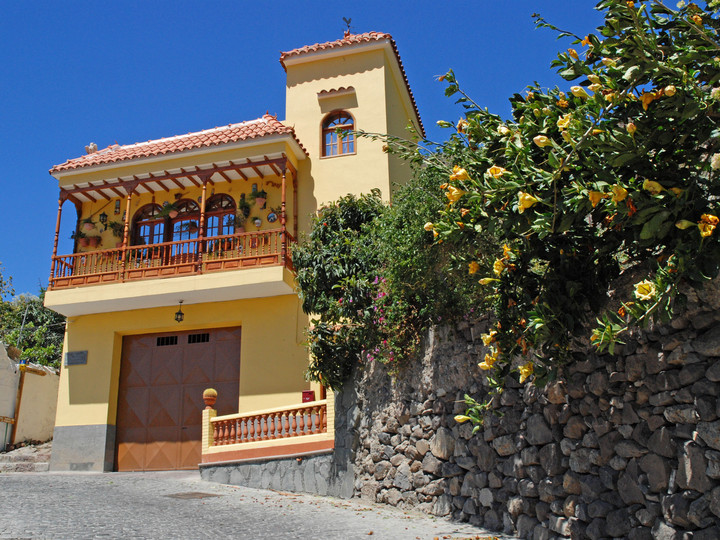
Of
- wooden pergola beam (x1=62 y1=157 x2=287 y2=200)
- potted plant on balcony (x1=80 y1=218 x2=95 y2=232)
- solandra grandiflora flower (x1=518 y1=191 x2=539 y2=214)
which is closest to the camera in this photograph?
solandra grandiflora flower (x1=518 y1=191 x2=539 y2=214)

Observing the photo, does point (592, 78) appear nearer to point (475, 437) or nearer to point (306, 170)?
point (475, 437)

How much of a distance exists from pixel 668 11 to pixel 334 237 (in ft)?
24.9

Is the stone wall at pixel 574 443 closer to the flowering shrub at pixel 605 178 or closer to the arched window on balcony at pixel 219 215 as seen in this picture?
the flowering shrub at pixel 605 178

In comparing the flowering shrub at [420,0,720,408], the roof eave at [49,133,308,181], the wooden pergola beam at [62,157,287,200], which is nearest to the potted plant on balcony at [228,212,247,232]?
the wooden pergola beam at [62,157,287,200]

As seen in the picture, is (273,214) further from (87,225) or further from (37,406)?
(37,406)

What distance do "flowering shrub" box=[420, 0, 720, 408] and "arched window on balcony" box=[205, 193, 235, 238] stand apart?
9.89 metres

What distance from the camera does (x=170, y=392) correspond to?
14836 millimetres

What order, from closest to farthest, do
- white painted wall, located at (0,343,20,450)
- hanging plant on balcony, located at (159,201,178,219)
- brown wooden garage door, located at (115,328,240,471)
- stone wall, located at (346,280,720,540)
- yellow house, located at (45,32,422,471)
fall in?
stone wall, located at (346,280,720,540), yellow house, located at (45,32,422,471), brown wooden garage door, located at (115,328,240,471), hanging plant on balcony, located at (159,201,178,219), white painted wall, located at (0,343,20,450)

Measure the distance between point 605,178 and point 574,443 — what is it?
3103 mm

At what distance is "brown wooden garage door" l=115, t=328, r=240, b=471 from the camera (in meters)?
14.4

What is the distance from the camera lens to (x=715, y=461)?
508 centimetres

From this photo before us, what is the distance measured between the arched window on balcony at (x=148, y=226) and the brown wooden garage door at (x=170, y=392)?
243 centimetres

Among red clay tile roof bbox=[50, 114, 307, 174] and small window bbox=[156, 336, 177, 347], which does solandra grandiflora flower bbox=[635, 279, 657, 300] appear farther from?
small window bbox=[156, 336, 177, 347]

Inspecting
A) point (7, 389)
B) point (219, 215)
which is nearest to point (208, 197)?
point (219, 215)
